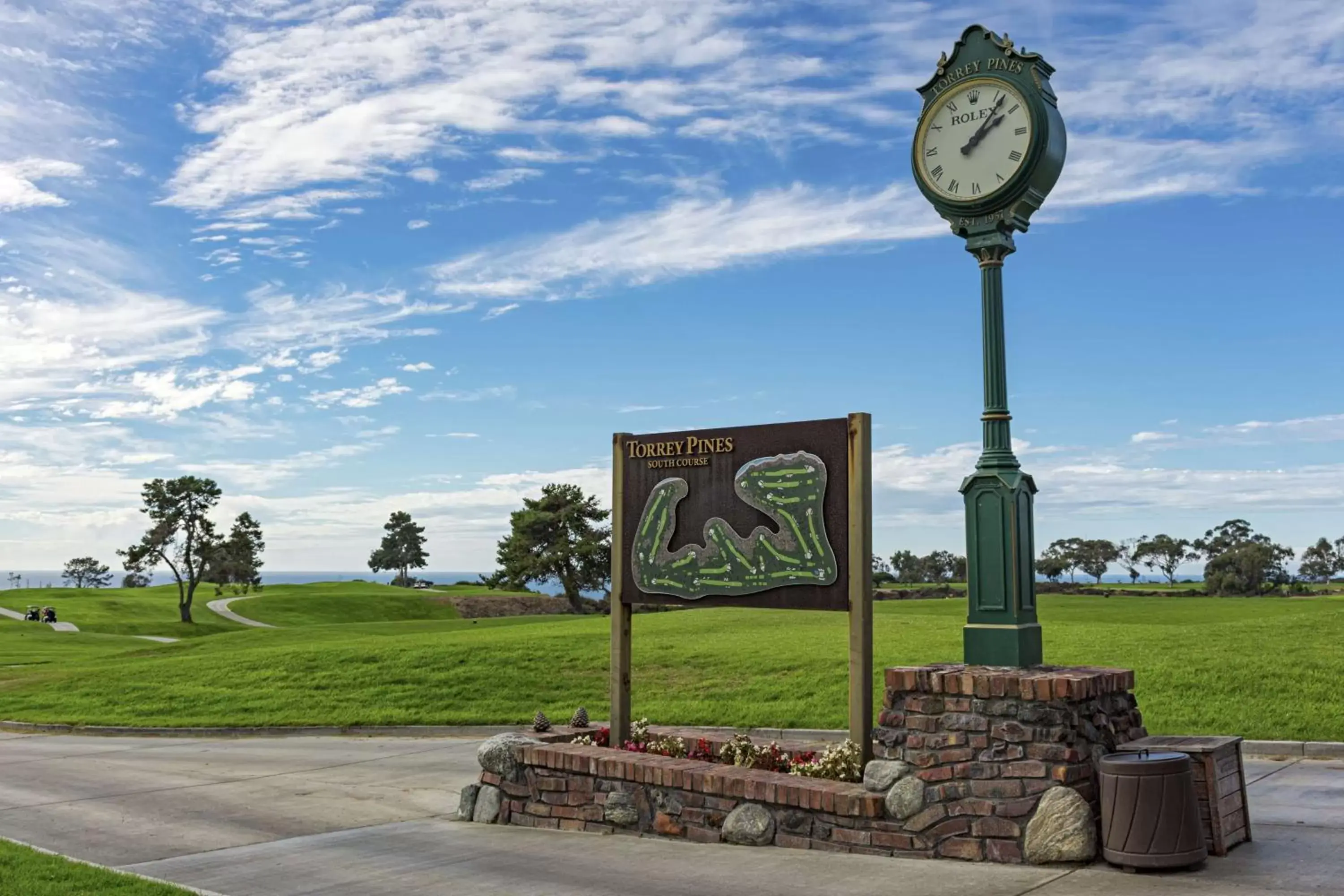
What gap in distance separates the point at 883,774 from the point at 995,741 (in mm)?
962

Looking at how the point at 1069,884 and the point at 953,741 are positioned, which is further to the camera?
the point at 953,741

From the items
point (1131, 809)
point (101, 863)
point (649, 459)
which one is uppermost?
point (649, 459)

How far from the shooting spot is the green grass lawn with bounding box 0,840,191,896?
8.46m

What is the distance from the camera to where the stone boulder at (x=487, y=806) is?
1155cm

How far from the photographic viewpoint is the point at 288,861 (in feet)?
32.4

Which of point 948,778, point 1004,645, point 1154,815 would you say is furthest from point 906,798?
point 1154,815

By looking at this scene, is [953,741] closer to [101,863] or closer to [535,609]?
[101,863]

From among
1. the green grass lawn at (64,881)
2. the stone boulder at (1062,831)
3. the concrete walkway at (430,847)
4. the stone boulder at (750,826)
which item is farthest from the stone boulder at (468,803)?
the stone boulder at (1062,831)

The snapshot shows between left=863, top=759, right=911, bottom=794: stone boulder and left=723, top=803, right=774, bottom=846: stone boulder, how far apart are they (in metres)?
1.00

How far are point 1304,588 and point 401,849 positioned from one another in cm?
6738

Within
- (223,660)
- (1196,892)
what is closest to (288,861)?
(1196,892)

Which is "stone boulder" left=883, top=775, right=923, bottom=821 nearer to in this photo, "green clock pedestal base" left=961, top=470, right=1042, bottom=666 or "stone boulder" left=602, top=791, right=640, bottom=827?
"green clock pedestal base" left=961, top=470, right=1042, bottom=666

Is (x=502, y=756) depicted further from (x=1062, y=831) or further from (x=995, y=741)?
(x=1062, y=831)

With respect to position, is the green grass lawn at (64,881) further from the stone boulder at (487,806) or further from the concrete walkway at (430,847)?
the stone boulder at (487,806)
